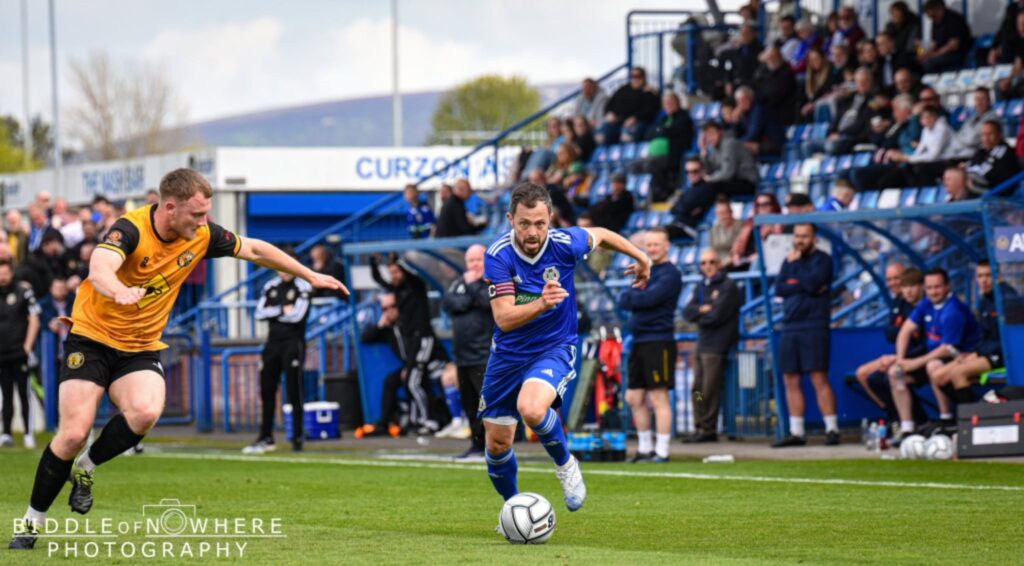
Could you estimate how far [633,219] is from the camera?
79.7ft

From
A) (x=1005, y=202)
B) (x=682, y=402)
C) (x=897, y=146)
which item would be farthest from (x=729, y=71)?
(x=1005, y=202)

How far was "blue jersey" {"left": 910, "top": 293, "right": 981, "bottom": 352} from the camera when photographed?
16.6 metres

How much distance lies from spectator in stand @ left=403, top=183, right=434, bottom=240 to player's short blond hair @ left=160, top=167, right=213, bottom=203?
16.9 meters

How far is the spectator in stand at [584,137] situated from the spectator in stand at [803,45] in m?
3.50

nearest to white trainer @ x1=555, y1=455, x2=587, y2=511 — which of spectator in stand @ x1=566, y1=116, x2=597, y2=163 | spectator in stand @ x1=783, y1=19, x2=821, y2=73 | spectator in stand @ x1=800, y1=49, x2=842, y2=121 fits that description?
spectator in stand @ x1=800, y1=49, x2=842, y2=121

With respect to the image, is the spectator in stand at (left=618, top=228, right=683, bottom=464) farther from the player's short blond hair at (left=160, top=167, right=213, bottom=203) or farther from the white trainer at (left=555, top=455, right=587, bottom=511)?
the player's short blond hair at (left=160, top=167, right=213, bottom=203)

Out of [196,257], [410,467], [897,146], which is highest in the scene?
[897,146]

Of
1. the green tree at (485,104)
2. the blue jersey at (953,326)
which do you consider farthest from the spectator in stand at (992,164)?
the green tree at (485,104)

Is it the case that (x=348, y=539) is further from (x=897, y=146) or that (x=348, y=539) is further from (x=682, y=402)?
(x=897, y=146)

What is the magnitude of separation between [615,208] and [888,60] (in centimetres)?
415

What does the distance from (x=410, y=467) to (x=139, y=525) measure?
20.1 feet

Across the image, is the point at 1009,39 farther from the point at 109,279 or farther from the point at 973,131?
the point at 109,279

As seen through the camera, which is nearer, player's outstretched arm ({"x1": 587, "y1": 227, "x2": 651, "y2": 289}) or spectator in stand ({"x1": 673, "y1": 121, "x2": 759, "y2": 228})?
player's outstretched arm ({"x1": 587, "y1": 227, "x2": 651, "y2": 289})

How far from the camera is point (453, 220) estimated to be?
2489cm
